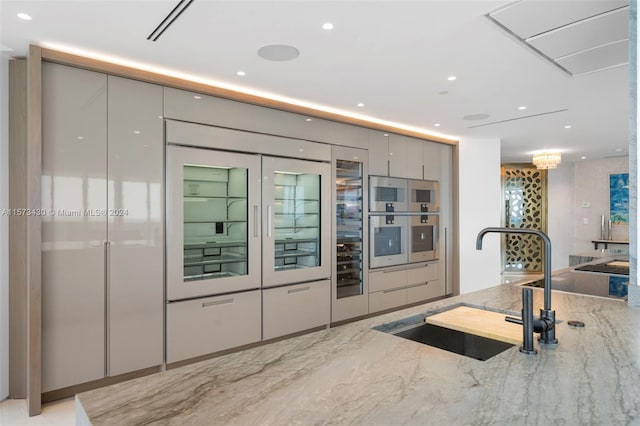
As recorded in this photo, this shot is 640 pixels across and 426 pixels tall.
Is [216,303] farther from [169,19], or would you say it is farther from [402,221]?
[402,221]

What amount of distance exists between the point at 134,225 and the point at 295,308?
1.74 m

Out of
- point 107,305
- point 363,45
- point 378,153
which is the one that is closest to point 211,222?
point 107,305

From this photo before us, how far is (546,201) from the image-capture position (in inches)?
349

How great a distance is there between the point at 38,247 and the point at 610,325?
3.22 m

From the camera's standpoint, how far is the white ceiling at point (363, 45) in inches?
82.0

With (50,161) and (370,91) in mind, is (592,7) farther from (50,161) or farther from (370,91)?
(50,161)

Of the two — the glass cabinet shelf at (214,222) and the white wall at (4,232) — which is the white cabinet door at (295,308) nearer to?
the glass cabinet shelf at (214,222)

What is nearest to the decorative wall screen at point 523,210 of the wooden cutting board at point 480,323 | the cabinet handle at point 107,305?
the wooden cutting board at point 480,323

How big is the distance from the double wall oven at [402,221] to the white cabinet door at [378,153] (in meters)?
0.10

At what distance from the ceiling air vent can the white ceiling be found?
1cm

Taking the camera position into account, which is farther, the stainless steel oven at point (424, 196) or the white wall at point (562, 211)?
the white wall at point (562, 211)

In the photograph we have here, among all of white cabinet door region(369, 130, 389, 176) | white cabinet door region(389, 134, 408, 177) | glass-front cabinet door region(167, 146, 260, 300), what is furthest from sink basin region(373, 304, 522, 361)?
white cabinet door region(389, 134, 408, 177)

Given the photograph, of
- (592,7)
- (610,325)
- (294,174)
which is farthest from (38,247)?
(592,7)

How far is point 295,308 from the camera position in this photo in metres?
3.87
